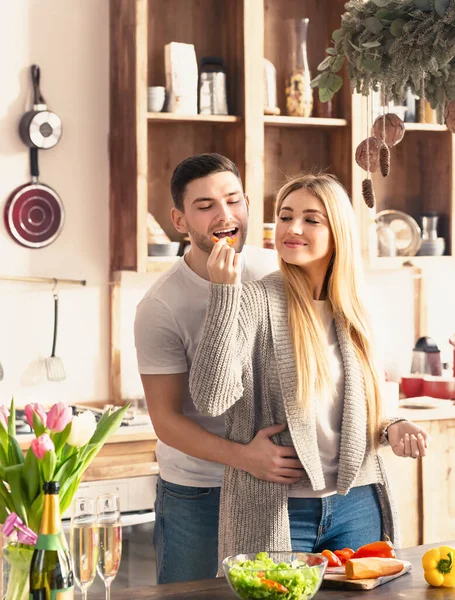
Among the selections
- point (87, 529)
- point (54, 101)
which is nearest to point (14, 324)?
point (54, 101)

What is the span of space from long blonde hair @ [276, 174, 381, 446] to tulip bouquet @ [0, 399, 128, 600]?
0.78 meters

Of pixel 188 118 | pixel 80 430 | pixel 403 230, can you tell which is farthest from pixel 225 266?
pixel 403 230

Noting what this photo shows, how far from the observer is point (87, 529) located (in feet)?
5.04

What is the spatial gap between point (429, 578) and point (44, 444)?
812 millimetres

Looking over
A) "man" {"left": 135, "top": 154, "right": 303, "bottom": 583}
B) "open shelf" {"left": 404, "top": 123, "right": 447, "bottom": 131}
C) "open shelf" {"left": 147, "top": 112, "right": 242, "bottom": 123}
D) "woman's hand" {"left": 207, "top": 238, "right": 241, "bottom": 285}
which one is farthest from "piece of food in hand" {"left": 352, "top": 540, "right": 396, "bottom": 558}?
"open shelf" {"left": 404, "top": 123, "right": 447, "bottom": 131}

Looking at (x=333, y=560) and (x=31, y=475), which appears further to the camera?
(x=333, y=560)

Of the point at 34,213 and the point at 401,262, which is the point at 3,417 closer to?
the point at 34,213

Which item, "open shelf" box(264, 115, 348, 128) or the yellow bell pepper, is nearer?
the yellow bell pepper

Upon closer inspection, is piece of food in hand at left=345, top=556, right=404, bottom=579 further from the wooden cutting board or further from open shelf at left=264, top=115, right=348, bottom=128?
open shelf at left=264, top=115, right=348, bottom=128

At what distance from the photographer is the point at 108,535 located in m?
1.55

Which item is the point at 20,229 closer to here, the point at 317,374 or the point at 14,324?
the point at 14,324

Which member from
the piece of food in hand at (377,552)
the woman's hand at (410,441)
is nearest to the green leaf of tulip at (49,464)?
the piece of food in hand at (377,552)

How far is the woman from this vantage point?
213 centimetres

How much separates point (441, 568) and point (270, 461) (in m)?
0.48
